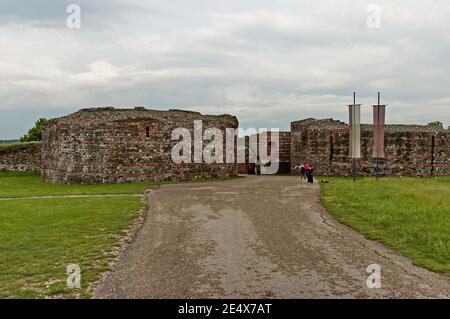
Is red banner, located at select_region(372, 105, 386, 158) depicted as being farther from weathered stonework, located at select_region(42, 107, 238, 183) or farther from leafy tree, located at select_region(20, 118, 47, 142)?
leafy tree, located at select_region(20, 118, 47, 142)

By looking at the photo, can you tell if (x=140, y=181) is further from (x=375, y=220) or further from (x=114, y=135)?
(x=375, y=220)

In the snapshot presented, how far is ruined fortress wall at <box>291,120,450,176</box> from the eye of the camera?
29.7 m

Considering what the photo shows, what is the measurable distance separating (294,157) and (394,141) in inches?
315

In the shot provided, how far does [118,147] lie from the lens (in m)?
24.1

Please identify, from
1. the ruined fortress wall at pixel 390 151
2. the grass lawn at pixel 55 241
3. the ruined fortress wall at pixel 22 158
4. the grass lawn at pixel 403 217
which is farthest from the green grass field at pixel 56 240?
the ruined fortress wall at pixel 22 158

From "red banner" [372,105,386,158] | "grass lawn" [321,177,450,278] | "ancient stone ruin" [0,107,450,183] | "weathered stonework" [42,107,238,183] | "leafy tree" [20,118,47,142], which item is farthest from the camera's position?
"leafy tree" [20,118,47,142]

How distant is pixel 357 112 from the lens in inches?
878

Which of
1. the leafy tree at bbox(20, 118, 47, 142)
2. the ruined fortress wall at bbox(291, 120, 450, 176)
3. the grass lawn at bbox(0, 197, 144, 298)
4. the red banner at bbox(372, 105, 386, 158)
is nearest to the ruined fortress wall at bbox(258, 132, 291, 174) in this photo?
the ruined fortress wall at bbox(291, 120, 450, 176)

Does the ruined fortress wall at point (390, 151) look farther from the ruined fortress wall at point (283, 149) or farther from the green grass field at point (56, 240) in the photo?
the green grass field at point (56, 240)

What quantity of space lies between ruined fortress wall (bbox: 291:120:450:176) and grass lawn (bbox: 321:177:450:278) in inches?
494

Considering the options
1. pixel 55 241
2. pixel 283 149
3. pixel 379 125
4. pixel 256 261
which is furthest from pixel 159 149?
pixel 256 261

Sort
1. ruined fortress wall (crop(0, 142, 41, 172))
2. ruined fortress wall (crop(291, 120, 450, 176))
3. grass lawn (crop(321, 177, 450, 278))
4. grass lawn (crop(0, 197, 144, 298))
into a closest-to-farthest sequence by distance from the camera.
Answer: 1. grass lawn (crop(0, 197, 144, 298))
2. grass lawn (crop(321, 177, 450, 278))
3. ruined fortress wall (crop(291, 120, 450, 176))
4. ruined fortress wall (crop(0, 142, 41, 172))
